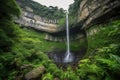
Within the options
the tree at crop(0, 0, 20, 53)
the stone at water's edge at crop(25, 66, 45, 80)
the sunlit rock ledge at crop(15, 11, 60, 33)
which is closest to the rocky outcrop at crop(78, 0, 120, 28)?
the sunlit rock ledge at crop(15, 11, 60, 33)

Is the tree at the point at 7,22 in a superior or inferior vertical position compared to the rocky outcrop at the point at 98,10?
inferior

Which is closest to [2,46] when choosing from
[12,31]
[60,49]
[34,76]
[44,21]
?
[12,31]

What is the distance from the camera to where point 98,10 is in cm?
1981

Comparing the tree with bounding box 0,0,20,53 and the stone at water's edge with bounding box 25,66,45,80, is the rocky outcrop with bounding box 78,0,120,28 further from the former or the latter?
the stone at water's edge with bounding box 25,66,45,80

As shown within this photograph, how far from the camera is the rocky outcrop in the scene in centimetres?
1738

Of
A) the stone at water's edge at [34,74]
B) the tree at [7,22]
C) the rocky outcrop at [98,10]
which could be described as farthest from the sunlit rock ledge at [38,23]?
the stone at water's edge at [34,74]

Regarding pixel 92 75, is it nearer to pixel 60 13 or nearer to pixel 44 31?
pixel 44 31

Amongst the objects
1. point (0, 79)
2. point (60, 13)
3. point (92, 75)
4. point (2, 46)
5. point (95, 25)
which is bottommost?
point (0, 79)

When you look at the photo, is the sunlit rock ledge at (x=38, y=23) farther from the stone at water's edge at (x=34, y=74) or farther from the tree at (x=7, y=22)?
the stone at water's edge at (x=34, y=74)

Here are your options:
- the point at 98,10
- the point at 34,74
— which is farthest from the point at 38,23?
the point at 34,74

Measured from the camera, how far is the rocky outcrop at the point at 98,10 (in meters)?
17.4

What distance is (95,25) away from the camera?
21031 millimetres

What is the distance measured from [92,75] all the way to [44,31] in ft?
98.0

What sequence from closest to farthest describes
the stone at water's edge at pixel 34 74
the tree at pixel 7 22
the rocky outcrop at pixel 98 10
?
the stone at water's edge at pixel 34 74 → the tree at pixel 7 22 → the rocky outcrop at pixel 98 10
